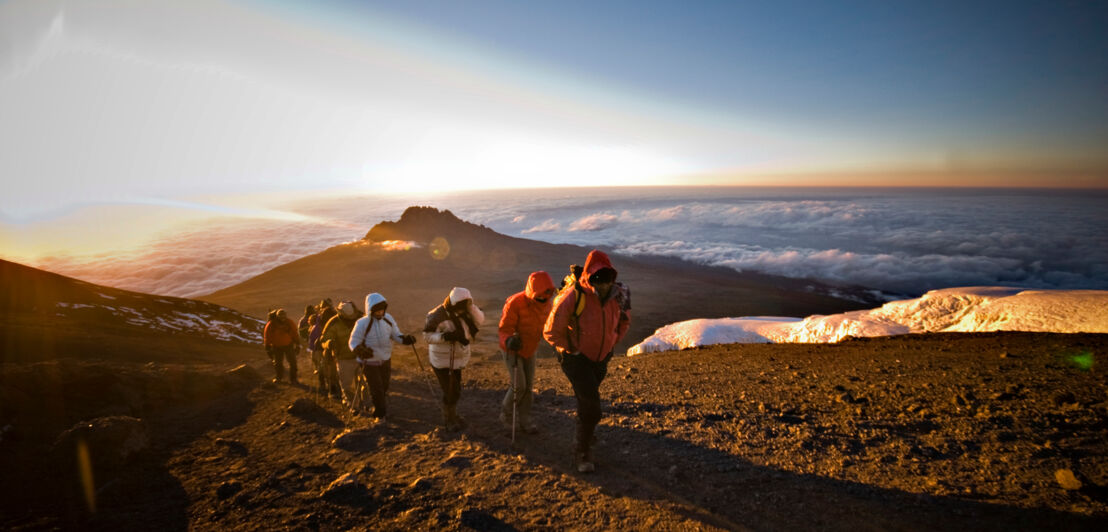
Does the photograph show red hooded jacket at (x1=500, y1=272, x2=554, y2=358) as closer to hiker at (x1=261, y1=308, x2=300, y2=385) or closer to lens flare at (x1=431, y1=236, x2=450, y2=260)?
hiker at (x1=261, y1=308, x2=300, y2=385)

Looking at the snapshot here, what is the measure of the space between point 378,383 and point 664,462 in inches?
147

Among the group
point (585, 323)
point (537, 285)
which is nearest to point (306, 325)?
point (537, 285)

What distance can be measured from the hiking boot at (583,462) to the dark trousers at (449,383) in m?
1.73

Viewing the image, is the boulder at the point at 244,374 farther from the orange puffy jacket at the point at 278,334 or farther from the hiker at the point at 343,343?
the hiker at the point at 343,343

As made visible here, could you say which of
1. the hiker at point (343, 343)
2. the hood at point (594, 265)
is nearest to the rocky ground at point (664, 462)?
the hiker at point (343, 343)

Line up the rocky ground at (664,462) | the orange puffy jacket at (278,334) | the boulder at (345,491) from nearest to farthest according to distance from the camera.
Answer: the rocky ground at (664,462), the boulder at (345,491), the orange puffy jacket at (278,334)

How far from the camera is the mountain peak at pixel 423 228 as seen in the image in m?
48.8

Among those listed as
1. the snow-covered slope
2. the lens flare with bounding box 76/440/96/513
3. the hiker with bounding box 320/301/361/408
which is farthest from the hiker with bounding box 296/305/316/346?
the snow-covered slope

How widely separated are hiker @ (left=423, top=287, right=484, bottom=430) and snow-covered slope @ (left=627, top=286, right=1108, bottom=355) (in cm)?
1007

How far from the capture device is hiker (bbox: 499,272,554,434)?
14.7ft

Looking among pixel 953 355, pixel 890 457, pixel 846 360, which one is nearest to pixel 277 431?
pixel 890 457

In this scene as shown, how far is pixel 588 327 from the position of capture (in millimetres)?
3777

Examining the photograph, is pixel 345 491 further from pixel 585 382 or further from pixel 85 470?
pixel 85 470

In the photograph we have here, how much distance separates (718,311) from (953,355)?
26.1 metres
